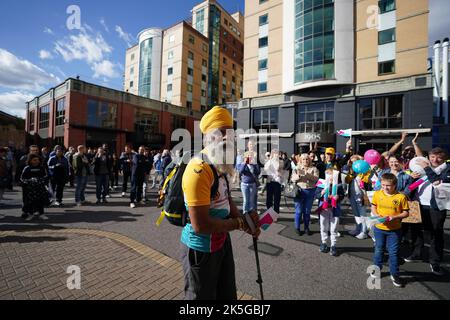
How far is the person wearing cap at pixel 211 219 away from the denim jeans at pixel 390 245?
2.56 meters

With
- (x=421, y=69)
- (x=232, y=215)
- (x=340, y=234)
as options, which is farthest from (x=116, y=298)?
(x=421, y=69)

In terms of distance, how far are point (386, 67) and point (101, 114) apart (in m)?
27.2

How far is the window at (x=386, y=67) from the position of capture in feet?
58.6

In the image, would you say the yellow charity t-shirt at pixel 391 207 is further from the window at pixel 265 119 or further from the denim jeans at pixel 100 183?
the window at pixel 265 119

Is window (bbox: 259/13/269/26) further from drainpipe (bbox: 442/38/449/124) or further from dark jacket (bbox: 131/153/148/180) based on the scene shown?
dark jacket (bbox: 131/153/148/180)

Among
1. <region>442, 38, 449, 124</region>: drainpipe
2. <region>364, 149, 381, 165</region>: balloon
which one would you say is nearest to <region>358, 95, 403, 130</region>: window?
<region>442, 38, 449, 124</region>: drainpipe

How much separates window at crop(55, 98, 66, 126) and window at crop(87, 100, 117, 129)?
235cm

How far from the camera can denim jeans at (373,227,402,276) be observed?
10.4 feet

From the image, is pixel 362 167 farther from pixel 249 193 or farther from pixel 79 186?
pixel 79 186

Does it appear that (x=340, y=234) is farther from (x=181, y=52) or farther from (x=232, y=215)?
(x=181, y=52)

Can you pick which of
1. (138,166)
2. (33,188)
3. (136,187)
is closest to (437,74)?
(138,166)

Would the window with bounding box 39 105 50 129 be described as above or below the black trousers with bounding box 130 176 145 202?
above

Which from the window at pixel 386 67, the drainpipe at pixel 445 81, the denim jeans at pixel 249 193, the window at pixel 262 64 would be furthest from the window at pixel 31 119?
the drainpipe at pixel 445 81

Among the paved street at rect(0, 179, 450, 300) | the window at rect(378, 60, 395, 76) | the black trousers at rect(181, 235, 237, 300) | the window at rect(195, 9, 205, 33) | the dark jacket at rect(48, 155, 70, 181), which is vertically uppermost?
the window at rect(195, 9, 205, 33)
